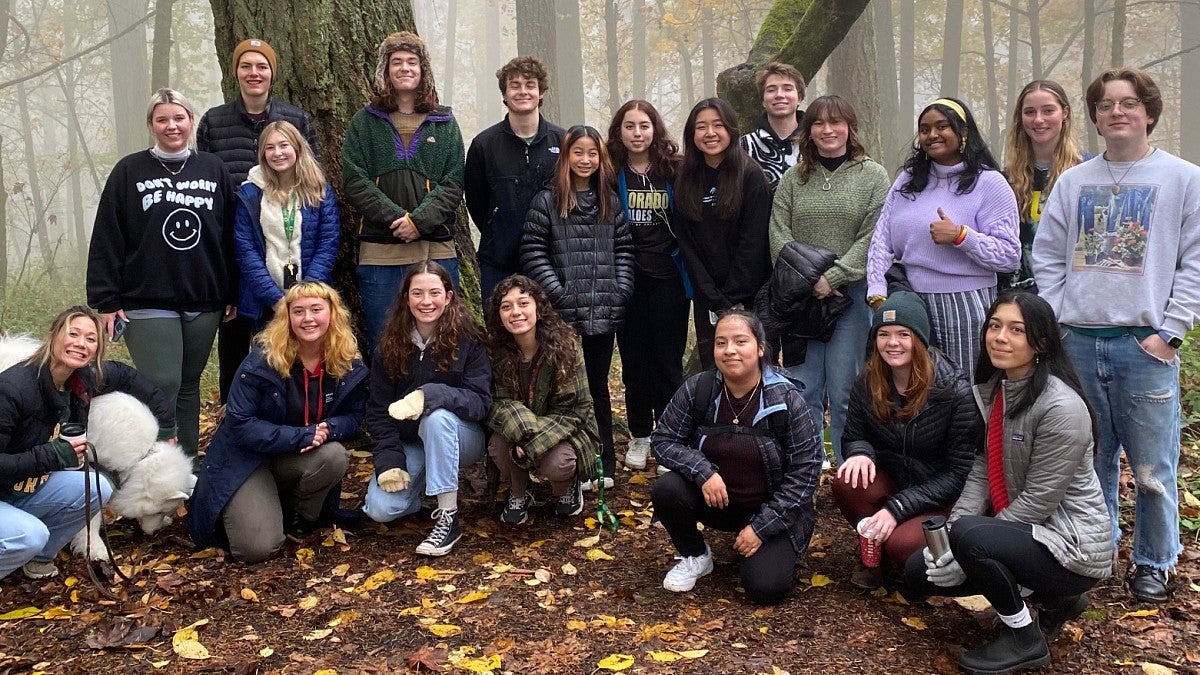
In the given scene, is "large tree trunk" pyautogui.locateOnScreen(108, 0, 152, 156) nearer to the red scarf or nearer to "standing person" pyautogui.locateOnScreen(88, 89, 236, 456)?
"standing person" pyautogui.locateOnScreen(88, 89, 236, 456)

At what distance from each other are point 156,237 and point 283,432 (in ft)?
4.33

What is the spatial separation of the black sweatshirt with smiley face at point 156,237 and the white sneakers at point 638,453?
259 cm

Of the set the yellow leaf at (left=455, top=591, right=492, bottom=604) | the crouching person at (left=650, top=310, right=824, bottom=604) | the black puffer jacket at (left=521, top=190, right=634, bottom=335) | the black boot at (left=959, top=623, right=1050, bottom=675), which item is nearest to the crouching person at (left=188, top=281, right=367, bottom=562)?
the yellow leaf at (left=455, top=591, right=492, bottom=604)

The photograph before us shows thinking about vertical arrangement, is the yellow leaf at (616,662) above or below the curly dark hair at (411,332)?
below

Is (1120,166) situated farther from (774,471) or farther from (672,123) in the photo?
(672,123)

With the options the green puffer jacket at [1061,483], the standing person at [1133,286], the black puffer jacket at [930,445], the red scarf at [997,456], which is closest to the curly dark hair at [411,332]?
the black puffer jacket at [930,445]

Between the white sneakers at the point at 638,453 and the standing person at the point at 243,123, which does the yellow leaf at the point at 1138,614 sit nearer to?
the white sneakers at the point at 638,453

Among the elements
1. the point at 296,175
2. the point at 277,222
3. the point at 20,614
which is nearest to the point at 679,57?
the point at 296,175

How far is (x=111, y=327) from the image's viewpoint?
4.70 m

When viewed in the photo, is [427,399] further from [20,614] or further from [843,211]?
[843,211]

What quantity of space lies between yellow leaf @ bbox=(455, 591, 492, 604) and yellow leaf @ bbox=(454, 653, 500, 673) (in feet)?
1.70

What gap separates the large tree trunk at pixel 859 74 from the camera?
36.3ft

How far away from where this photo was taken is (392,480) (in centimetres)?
458

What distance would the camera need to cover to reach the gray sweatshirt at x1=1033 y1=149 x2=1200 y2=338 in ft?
12.2
